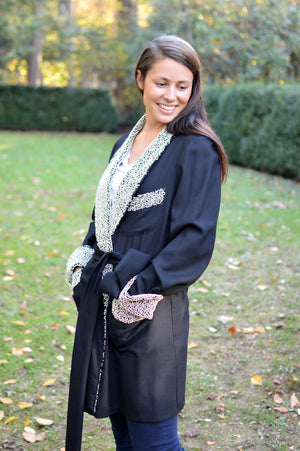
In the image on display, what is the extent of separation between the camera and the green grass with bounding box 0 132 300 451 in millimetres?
3361

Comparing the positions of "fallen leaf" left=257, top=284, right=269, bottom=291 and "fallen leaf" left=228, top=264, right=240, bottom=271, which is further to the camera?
"fallen leaf" left=228, top=264, right=240, bottom=271

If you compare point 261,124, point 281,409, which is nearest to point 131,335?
point 281,409

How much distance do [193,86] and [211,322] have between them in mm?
3093

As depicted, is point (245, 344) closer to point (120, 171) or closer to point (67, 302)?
point (67, 302)

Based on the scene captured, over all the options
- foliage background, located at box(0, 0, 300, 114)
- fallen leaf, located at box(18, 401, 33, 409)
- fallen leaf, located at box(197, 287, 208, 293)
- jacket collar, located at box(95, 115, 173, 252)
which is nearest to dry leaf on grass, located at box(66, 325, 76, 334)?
fallen leaf, located at box(18, 401, 33, 409)

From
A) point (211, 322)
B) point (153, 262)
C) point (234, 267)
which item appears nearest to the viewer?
point (153, 262)

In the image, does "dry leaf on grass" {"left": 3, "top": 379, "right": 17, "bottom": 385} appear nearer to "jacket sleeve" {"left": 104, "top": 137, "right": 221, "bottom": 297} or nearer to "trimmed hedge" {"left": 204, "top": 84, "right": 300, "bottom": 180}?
"jacket sleeve" {"left": 104, "top": 137, "right": 221, "bottom": 297}

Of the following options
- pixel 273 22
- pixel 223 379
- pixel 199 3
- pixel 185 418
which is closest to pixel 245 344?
pixel 223 379

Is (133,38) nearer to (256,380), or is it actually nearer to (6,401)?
(256,380)

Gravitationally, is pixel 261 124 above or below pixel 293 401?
above

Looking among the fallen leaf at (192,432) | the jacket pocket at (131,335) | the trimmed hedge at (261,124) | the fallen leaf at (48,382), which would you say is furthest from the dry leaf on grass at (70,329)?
the trimmed hedge at (261,124)

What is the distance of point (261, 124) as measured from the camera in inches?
451

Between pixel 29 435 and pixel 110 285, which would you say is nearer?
pixel 110 285

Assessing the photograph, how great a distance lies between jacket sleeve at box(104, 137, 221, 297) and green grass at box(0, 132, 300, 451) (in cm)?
176
